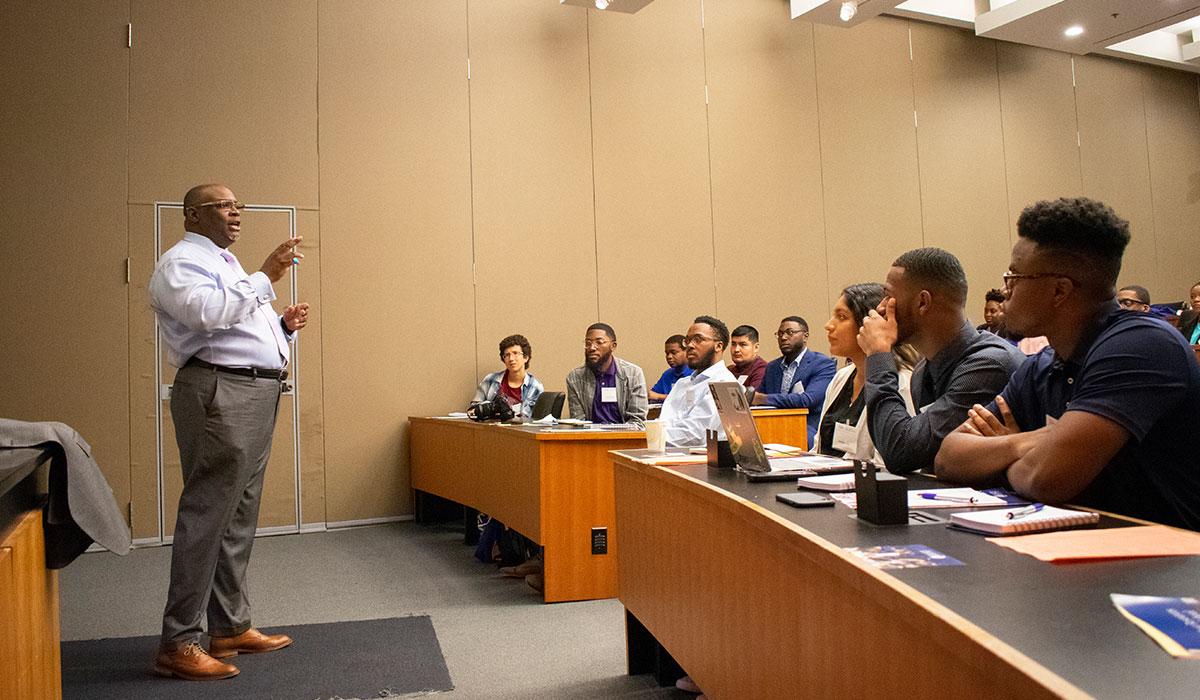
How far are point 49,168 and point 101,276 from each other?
2.38 feet

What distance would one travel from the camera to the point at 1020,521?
1369 mm

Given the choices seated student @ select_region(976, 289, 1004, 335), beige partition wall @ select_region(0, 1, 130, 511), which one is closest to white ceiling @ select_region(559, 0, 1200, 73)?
seated student @ select_region(976, 289, 1004, 335)

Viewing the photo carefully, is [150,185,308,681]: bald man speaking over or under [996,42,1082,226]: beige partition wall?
under

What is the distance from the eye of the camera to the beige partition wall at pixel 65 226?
5.55m

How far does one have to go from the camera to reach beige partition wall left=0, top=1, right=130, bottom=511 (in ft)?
18.2

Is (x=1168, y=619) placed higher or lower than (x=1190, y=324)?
lower

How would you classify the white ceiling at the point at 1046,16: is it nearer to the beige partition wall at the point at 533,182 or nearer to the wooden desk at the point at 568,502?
the beige partition wall at the point at 533,182

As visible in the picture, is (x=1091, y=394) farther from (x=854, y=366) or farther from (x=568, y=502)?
(x=568, y=502)

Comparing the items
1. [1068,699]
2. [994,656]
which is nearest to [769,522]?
[994,656]

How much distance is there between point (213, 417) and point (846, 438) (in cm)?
196

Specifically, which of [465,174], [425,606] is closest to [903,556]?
[425,606]

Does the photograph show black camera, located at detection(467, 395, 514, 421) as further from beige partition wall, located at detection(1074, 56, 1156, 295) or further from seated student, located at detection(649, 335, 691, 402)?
beige partition wall, located at detection(1074, 56, 1156, 295)

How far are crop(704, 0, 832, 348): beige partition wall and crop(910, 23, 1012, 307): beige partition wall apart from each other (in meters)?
1.09

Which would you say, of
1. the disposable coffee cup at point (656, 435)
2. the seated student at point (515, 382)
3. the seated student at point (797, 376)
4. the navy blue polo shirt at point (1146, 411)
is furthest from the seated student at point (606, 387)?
the navy blue polo shirt at point (1146, 411)
